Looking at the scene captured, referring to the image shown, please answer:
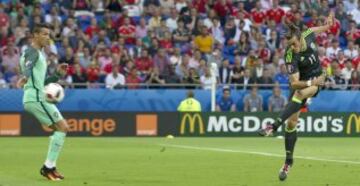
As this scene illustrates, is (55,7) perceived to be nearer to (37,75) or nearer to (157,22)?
(157,22)

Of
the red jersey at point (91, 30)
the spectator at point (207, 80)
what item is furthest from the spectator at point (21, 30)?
the spectator at point (207, 80)

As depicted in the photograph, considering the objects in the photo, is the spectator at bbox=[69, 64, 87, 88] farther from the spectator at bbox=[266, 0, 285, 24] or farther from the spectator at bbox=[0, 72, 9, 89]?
the spectator at bbox=[266, 0, 285, 24]

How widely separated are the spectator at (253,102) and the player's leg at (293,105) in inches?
596

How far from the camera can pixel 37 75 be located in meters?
15.0

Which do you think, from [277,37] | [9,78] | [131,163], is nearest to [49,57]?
[9,78]

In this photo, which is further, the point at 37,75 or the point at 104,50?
the point at 104,50

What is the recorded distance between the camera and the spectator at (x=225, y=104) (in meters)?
30.8

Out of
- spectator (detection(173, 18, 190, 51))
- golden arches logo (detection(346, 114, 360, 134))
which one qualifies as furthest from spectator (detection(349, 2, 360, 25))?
spectator (detection(173, 18, 190, 51))

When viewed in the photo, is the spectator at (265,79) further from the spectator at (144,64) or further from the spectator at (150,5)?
the spectator at (150,5)

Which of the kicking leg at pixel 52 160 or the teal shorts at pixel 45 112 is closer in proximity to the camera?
the kicking leg at pixel 52 160

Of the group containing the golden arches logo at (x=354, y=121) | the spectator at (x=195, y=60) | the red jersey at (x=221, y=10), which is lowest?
the golden arches logo at (x=354, y=121)

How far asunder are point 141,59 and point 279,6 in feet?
19.4

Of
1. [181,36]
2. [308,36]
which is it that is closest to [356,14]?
[181,36]

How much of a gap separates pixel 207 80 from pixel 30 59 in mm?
16421
